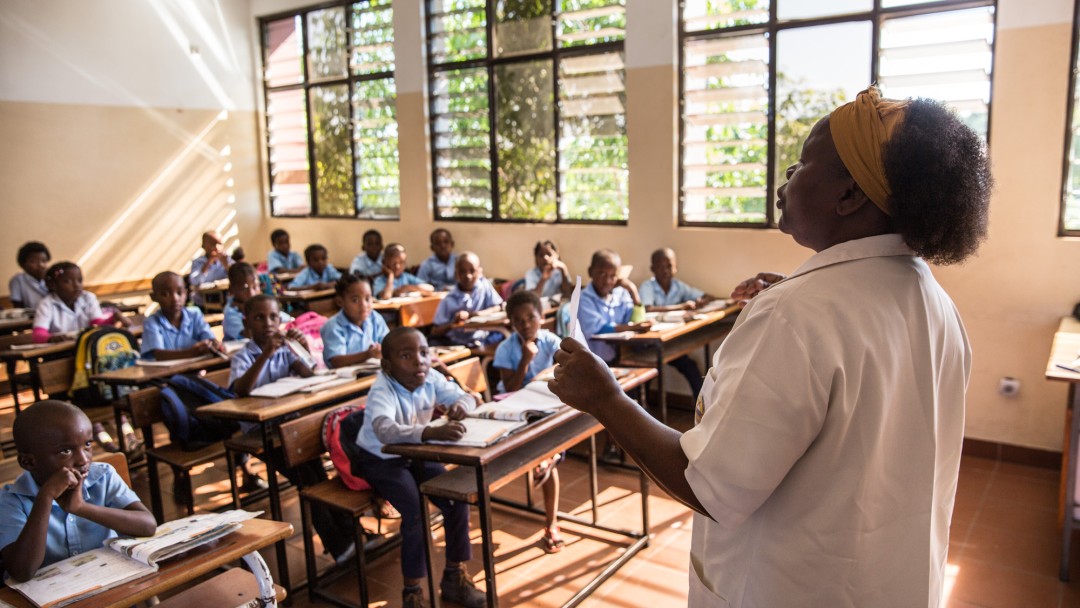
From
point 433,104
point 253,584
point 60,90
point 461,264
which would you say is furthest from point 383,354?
point 60,90

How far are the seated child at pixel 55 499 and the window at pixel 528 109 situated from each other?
4387mm

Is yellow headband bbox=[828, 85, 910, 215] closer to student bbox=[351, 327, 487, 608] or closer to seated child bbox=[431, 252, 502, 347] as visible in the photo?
student bbox=[351, 327, 487, 608]

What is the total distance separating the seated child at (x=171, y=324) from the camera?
4367 millimetres

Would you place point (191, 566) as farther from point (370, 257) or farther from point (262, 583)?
point (370, 257)

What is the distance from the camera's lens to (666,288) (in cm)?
540

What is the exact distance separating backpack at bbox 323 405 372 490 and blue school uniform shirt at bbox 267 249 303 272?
5140 mm

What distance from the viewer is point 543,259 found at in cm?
572

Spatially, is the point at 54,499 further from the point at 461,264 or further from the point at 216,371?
the point at 461,264

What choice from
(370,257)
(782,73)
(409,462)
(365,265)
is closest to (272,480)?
(409,462)

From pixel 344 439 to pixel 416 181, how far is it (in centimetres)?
450

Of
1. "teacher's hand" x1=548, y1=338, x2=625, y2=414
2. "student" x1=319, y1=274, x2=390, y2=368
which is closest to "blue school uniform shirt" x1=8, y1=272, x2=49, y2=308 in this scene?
"student" x1=319, y1=274, x2=390, y2=368

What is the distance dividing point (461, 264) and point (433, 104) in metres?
2.13

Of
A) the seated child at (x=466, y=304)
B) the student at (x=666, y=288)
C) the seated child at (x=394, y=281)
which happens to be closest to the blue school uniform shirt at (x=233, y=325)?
the seated child at (x=466, y=304)

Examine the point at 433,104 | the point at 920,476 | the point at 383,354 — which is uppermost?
the point at 433,104
